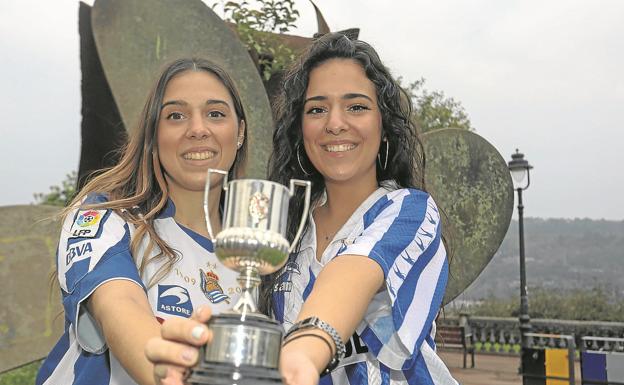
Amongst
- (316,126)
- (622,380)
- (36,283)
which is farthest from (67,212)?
(622,380)

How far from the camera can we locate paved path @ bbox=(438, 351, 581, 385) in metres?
11.9

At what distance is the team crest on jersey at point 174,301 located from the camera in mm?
2078

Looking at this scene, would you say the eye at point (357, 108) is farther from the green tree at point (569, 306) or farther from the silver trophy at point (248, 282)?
the green tree at point (569, 306)

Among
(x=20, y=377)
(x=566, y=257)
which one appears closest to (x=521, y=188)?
(x=20, y=377)

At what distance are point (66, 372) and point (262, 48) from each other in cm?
457

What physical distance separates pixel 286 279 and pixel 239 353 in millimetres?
1010

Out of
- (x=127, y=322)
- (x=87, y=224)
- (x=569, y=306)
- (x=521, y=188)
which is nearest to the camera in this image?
(x=127, y=322)

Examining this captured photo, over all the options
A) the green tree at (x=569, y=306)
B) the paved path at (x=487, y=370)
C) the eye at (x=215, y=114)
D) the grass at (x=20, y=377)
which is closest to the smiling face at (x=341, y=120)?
the eye at (x=215, y=114)

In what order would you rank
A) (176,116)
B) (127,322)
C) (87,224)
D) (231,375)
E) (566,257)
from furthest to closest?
1. (566,257)
2. (176,116)
3. (87,224)
4. (127,322)
5. (231,375)

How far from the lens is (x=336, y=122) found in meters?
2.11

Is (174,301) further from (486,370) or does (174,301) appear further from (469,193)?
(486,370)

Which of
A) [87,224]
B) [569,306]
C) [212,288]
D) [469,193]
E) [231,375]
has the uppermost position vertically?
[569,306]

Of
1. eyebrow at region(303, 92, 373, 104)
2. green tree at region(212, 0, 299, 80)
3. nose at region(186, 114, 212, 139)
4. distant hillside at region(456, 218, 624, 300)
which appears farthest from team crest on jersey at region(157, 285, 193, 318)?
distant hillside at region(456, 218, 624, 300)

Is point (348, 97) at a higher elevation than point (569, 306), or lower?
lower
